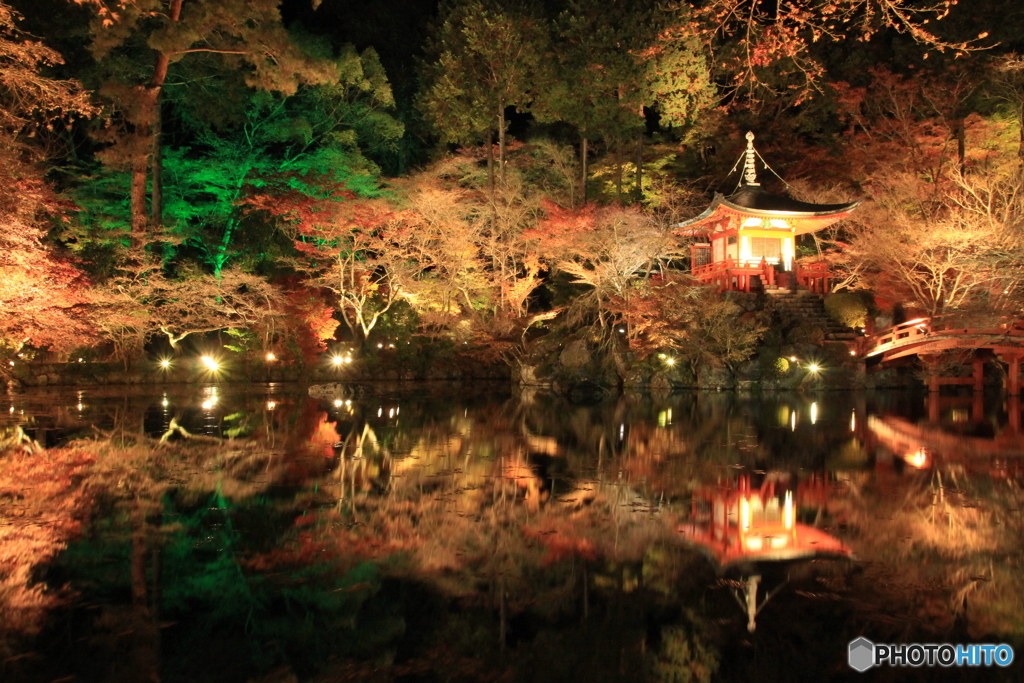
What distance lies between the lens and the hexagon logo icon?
3.21m

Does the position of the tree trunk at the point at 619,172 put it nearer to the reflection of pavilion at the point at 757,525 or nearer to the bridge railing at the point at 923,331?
the bridge railing at the point at 923,331

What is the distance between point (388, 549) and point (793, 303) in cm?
1957

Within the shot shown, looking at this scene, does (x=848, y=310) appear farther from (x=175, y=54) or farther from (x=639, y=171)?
(x=175, y=54)

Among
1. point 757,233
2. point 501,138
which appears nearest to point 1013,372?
point 757,233

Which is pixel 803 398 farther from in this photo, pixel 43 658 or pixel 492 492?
pixel 43 658

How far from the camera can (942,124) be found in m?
22.8

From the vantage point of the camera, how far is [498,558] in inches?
180

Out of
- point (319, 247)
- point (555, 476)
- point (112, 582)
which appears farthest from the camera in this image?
point (319, 247)

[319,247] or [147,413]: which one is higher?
[319,247]

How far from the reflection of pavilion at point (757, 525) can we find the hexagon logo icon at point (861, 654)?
1.12 meters

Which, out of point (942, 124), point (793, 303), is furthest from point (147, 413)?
point (942, 124)

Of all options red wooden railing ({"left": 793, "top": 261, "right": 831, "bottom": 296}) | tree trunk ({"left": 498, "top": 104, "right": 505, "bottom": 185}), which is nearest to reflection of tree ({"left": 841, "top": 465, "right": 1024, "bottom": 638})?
red wooden railing ({"left": 793, "top": 261, "right": 831, "bottom": 296})

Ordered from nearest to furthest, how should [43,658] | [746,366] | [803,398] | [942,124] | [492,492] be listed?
[43,658], [492,492], [803,398], [746,366], [942,124]

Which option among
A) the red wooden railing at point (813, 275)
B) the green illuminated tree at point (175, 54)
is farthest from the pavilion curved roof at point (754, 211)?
the green illuminated tree at point (175, 54)
